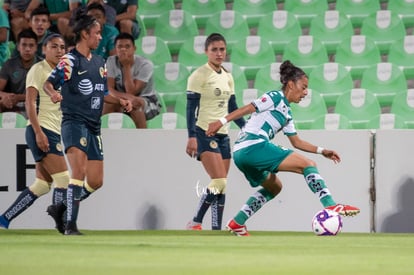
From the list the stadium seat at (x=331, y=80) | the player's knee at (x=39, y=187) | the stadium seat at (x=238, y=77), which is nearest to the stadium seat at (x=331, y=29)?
the stadium seat at (x=331, y=80)

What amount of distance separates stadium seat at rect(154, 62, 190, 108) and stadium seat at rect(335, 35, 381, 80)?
1973 mm

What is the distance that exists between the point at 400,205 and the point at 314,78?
88.7 inches

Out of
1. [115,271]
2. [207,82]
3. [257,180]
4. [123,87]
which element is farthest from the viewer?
[123,87]

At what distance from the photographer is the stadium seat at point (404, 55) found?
1353 centimetres

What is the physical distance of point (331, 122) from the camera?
13.0 metres

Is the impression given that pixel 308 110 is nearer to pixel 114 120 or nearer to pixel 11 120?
pixel 114 120

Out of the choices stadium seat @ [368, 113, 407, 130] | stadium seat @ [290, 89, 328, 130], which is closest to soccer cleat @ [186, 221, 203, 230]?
stadium seat @ [290, 89, 328, 130]

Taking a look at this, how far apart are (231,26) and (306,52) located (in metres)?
1.13

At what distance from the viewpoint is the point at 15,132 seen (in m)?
12.1

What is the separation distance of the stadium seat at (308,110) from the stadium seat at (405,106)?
86 cm

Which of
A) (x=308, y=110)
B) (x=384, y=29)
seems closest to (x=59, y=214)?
(x=308, y=110)

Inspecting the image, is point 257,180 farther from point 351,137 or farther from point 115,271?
point 115,271

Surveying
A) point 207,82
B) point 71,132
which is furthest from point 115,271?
point 207,82

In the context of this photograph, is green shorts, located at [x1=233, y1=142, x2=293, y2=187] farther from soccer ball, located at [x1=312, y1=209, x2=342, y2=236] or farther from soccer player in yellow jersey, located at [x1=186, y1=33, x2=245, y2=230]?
soccer player in yellow jersey, located at [x1=186, y1=33, x2=245, y2=230]
